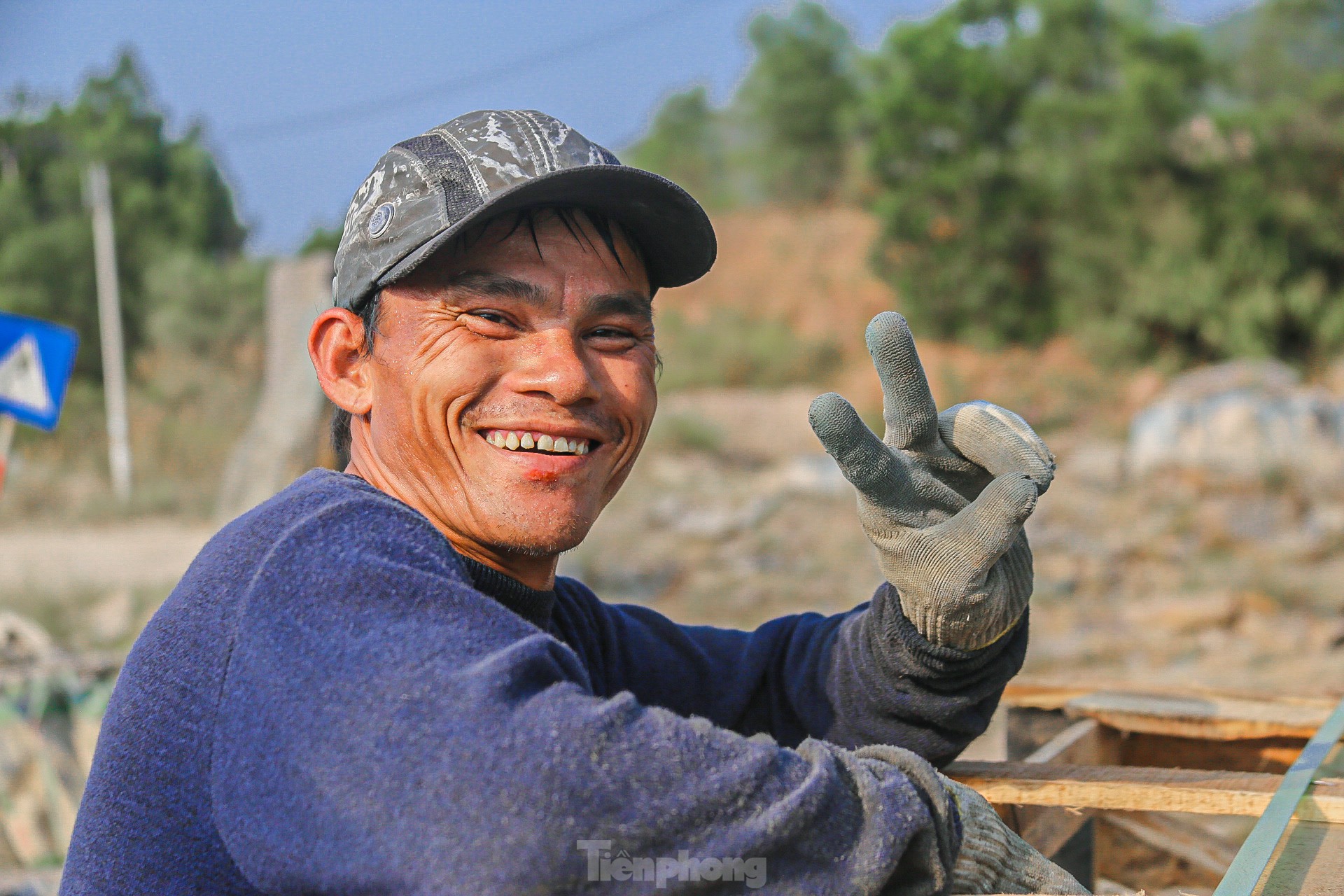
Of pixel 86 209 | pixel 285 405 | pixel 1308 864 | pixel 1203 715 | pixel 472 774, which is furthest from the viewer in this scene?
pixel 86 209

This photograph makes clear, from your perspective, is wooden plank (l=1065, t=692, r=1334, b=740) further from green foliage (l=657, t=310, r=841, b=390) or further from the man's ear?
green foliage (l=657, t=310, r=841, b=390)

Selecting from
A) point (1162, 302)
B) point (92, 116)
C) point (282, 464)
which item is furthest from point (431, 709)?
point (92, 116)

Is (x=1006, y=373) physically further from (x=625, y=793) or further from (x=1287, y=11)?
(x=625, y=793)

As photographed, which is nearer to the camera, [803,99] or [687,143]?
[803,99]

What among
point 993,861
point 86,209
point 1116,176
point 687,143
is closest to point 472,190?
point 993,861

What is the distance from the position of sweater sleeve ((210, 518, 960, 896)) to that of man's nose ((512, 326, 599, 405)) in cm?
38

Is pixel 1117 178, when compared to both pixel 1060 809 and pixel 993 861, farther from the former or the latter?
pixel 993 861

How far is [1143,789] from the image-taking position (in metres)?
1.68

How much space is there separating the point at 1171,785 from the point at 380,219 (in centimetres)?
139

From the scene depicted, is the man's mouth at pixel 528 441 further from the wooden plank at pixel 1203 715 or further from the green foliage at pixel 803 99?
the green foliage at pixel 803 99

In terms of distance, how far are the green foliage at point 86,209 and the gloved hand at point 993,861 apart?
22949 millimetres

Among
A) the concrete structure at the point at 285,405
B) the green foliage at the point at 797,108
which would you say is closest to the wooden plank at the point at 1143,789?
the concrete structure at the point at 285,405

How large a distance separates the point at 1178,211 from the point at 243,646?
16.8 meters

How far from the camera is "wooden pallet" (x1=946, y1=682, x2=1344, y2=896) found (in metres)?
1.46
